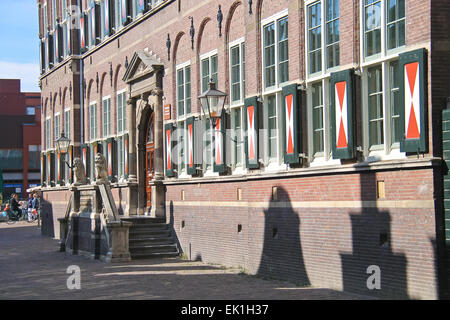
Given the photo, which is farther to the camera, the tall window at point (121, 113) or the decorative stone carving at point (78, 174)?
the tall window at point (121, 113)

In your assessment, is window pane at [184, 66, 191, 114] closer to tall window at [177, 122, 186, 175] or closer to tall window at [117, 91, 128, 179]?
tall window at [177, 122, 186, 175]

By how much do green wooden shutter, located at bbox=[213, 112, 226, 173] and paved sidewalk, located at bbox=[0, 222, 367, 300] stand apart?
2.33 m

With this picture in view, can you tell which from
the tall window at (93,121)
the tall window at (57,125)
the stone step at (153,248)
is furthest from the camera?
the tall window at (57,125)

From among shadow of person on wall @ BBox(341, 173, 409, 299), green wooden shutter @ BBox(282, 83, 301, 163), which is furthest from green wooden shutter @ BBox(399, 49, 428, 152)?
green wooden shutter @ BBox(282, 83, 301, 163)

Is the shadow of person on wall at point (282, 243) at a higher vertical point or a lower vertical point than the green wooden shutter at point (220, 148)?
lower

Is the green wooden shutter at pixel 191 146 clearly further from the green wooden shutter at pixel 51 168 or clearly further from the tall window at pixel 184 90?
the green wooden shutter at pixel 51 168

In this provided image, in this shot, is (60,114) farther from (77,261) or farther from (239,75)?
(239,75)

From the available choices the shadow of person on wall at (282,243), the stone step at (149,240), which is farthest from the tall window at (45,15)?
the shadow of person on wall at (282,243)

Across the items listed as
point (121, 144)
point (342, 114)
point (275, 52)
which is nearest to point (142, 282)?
point (342, 114)

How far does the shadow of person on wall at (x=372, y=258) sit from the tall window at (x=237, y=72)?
5.57m

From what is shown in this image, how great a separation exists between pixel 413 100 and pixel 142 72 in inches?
507

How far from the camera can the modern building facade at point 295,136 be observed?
35.5 feet

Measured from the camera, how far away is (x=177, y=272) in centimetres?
1603

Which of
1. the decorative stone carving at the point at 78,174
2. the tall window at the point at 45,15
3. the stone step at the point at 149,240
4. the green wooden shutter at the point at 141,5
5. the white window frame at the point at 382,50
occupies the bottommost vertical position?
the stone step at the point at 149,240
